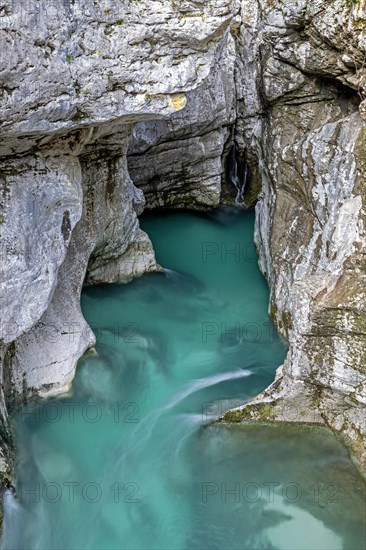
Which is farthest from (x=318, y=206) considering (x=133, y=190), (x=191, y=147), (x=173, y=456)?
(x=191, y=147)

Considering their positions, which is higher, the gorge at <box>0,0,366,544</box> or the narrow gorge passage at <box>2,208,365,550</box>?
the gorge at <box>0,0,366,544</box>

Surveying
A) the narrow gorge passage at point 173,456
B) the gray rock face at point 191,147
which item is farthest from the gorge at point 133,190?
the gray rock face at point 191,147

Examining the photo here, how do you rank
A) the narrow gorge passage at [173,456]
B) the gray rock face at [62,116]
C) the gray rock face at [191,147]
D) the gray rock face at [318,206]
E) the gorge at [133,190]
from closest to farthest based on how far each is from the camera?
the gray rock face at [62,116]
the gorge at [133,190]
the narrow gorge passage at [173,456]
the gray rock face at [318,206]
the gray rock face at [191,147]

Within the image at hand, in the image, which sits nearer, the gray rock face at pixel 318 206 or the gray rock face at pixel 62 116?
the gray rock face at pixel 62 116

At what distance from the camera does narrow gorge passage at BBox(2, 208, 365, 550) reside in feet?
20.1

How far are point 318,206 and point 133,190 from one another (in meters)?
3.84

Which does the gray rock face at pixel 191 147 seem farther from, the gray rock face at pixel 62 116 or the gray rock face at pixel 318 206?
the gray rock face at pixel 62 116

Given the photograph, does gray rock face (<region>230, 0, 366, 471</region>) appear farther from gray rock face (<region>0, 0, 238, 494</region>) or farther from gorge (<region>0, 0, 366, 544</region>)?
gray rock face (<region>0, 0, 238, 494</region>)

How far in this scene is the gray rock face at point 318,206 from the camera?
21.0 feet

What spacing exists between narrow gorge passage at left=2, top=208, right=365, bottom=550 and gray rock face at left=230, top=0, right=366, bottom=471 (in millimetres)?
493

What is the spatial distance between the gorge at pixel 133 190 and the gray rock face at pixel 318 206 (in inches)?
0.7

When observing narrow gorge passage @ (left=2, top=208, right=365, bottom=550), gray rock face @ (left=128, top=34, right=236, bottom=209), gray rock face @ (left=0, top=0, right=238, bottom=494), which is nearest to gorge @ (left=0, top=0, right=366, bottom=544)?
gray rock face @ (left=0, top=0, right=238, bottom=494)

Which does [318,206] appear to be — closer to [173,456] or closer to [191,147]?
[173,456]

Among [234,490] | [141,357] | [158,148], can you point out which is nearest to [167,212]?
[158,148]
